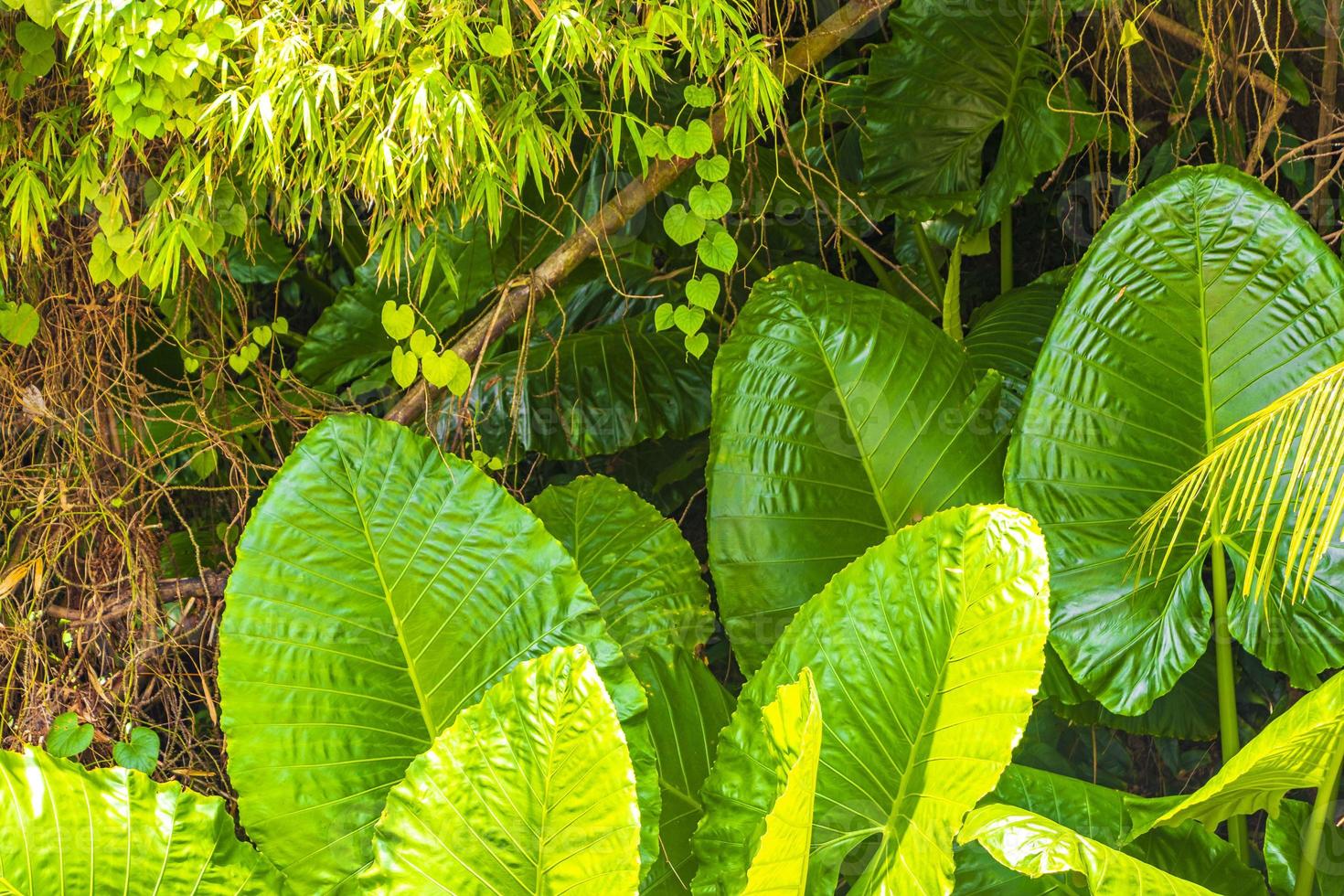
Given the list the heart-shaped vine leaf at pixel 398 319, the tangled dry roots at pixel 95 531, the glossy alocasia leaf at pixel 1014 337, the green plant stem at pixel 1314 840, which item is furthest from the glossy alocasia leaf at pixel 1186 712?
the tangled dry roots at pixel 95 531

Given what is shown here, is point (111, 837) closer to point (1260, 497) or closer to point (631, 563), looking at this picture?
point (631, 563)

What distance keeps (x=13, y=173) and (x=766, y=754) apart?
4.33 feet

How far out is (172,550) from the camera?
212cm

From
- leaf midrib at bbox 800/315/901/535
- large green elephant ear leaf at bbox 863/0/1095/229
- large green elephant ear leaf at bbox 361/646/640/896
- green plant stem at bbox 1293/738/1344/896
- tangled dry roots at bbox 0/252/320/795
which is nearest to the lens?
large green elephant ear leaf at bbox 361/646/640/896

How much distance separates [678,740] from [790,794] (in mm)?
606

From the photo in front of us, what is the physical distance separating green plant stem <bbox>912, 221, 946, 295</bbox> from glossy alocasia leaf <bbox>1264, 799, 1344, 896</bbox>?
1202mm

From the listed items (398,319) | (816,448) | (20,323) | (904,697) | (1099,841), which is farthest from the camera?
(20,323)

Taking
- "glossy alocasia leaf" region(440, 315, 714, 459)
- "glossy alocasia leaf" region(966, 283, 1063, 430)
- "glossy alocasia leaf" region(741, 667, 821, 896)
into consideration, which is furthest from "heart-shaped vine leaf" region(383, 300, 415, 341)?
"glossy alocasia leaf" region(966, 283, 1063, 430)

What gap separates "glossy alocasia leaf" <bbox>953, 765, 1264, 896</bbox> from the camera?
1416mm

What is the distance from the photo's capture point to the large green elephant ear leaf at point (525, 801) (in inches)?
42.2

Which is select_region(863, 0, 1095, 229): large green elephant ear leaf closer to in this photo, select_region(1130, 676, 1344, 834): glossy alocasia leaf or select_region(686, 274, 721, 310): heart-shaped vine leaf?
select_region(686, 274, 721, 310): heart-shaped vine leaf

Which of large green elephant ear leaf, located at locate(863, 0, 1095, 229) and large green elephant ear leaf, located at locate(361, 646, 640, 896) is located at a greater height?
large green elephant ear leaf, located at locate(863, 0, 1095, 229)

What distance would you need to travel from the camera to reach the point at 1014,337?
6.45 feet

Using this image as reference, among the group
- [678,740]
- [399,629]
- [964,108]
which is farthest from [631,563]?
[964,108]
